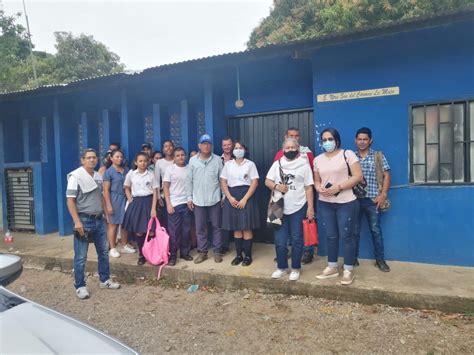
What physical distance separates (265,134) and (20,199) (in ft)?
19.1

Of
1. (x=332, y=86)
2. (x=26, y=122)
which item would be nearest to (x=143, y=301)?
(x=332, y=86)

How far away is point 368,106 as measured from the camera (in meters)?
4.93

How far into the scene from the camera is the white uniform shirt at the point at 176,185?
534 cm

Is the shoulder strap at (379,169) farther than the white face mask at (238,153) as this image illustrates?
No

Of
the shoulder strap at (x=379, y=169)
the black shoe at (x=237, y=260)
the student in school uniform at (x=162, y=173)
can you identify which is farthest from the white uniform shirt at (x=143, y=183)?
the shoulder strap at (x=379, y=169)

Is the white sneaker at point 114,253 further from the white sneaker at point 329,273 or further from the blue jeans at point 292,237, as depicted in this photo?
the white sneaker at point 329,273

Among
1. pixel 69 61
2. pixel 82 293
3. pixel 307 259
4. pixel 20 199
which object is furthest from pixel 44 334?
pixel 69 61

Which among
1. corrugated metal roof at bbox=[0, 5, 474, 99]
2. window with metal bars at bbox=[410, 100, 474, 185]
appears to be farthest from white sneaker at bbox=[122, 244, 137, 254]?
window with metal bars at bbox=[410, 100, 474, 185]

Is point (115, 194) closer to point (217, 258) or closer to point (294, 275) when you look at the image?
point (217, 258)

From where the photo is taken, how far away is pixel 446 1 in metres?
10.9

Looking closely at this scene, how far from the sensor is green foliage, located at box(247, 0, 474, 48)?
1122cm

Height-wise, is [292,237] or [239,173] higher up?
[239,173]

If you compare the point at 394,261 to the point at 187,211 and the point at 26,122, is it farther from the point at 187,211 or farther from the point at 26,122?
the point at 26,122

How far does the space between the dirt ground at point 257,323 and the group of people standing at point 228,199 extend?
14.4 inches
